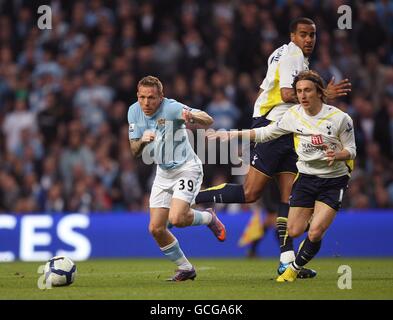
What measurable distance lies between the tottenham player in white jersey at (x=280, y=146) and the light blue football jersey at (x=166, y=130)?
729 mm

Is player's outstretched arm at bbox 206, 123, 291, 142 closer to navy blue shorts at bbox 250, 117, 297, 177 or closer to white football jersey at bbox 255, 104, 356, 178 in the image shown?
white football jersey at bbox 255, 104, 356, 178

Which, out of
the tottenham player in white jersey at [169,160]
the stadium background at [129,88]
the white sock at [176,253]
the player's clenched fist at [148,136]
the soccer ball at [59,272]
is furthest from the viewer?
the stadium background at [129,88]

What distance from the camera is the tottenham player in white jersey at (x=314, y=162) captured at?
9562mm

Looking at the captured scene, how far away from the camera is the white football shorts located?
1020 centimetres

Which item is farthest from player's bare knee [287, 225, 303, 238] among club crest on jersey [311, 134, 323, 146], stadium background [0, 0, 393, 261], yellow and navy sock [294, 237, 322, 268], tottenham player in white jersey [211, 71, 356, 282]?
stadium background [0, 0, 393, 261]

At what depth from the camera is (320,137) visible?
9.60 m

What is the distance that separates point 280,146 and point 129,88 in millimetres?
7373

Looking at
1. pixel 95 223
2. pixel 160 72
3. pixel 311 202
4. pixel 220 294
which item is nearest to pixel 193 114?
pixel 311 202

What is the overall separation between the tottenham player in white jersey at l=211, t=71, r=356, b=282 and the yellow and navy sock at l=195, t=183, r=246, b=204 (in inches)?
39.5

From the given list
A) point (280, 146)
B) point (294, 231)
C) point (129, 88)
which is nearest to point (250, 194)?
point (280, 146)

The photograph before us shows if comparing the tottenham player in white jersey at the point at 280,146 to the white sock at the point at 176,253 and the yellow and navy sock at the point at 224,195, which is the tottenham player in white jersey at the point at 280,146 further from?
the white sock at the point at 176,253

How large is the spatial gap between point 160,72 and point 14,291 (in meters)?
9.22

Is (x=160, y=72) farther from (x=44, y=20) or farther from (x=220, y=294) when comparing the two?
(x=220, y=294)

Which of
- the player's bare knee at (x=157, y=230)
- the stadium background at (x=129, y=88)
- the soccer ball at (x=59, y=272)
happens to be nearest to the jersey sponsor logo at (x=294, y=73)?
the player's bare knee at (x=157, y=230)
